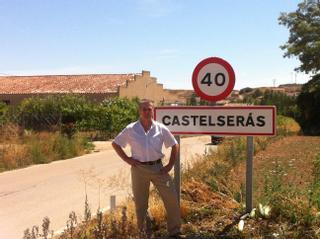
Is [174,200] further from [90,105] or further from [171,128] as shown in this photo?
[90,105]

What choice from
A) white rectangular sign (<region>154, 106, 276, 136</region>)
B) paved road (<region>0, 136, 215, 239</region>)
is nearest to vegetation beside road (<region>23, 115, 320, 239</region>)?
white rectangular sign (<region>154, 106, 276, 136</region>)

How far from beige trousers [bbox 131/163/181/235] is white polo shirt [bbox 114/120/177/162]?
0.14 meters

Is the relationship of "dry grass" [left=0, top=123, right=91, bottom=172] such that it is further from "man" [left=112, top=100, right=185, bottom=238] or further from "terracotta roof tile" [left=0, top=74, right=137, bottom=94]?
"terracotta roof tile" [left=0, top=74, right=137, bottom=94]

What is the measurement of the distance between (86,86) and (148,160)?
47.2m

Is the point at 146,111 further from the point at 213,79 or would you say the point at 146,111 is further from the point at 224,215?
the point at 224,215

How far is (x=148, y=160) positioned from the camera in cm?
605

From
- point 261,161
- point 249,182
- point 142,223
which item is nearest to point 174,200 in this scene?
point 142,223

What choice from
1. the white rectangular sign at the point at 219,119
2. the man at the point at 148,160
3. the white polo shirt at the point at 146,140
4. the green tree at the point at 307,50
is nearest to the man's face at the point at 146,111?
the man at the point at 148,160

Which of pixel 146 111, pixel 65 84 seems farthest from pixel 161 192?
pixel 65 84

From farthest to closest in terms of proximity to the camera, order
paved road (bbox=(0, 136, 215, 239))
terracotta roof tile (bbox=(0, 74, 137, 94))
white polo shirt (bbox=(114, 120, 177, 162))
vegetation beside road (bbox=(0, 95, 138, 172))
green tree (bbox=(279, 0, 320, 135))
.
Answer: terracotta roof tile (bbox=(0, 74, 137, 94)) < green tree (bbox=(279, 0, 320, 135)) < vegetation beside road (bbox=(0, 95, 138, 172)) < paved road (bbox=(0, 136, 215, 239)) < white polo shirt (bbox=(114, 120, 177, 162))

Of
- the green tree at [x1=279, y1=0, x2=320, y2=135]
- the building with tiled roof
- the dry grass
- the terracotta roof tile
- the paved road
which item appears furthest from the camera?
the terracotta roof tile

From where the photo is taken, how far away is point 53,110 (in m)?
31.1

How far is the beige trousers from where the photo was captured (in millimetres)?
6113

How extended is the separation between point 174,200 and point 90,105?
997 inches
